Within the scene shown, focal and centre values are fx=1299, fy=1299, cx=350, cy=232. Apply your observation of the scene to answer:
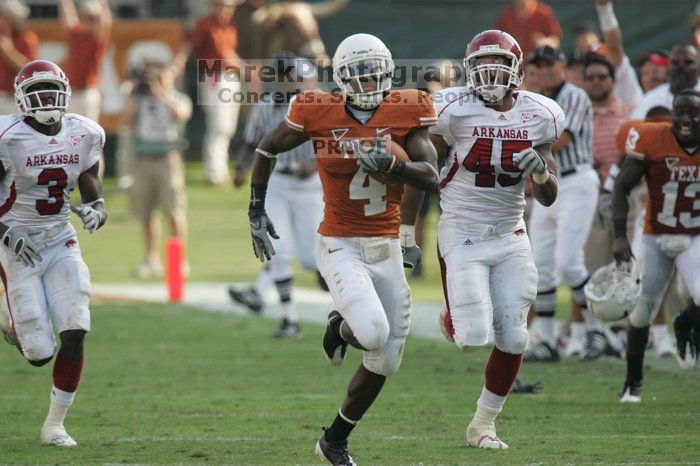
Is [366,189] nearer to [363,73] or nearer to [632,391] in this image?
[363,73]

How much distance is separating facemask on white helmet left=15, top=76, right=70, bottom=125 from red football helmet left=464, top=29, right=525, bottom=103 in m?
1.93

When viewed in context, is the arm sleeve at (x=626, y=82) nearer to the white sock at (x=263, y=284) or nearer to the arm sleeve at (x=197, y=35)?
the white sock at (x=263, y=284)

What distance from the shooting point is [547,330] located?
28.0 feet

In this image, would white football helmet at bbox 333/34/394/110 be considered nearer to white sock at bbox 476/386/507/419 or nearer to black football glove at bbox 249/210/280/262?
black football glove at bbox 249/210/280/262

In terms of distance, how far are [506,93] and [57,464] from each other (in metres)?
2.61

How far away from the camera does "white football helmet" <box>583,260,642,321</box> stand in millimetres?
6828

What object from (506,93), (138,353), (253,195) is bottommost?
(138,353)

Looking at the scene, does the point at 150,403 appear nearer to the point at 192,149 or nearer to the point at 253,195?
the point at 253,195

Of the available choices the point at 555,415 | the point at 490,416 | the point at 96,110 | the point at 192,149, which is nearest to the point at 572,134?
the point at 555,415

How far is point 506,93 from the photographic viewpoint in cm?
600

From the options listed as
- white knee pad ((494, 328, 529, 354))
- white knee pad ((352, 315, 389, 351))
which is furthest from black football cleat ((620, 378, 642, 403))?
white knee pad ((352, 315, 389, 351))

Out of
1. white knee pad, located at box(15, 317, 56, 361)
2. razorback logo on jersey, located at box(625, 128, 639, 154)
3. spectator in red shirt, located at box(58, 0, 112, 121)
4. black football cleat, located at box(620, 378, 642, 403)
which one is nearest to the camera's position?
white knee pad, located at box(15, 317, 56, 361)

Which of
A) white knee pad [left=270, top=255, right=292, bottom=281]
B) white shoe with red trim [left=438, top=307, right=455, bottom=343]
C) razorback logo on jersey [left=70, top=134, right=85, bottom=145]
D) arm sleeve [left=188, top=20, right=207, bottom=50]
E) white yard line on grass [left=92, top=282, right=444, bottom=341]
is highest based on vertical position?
arm sleeve [left=188, top=20, right=207, bottom=50]

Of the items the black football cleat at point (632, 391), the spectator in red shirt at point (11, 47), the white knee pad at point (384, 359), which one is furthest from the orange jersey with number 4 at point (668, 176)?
the spectator in red shirt at point (11, 47)
